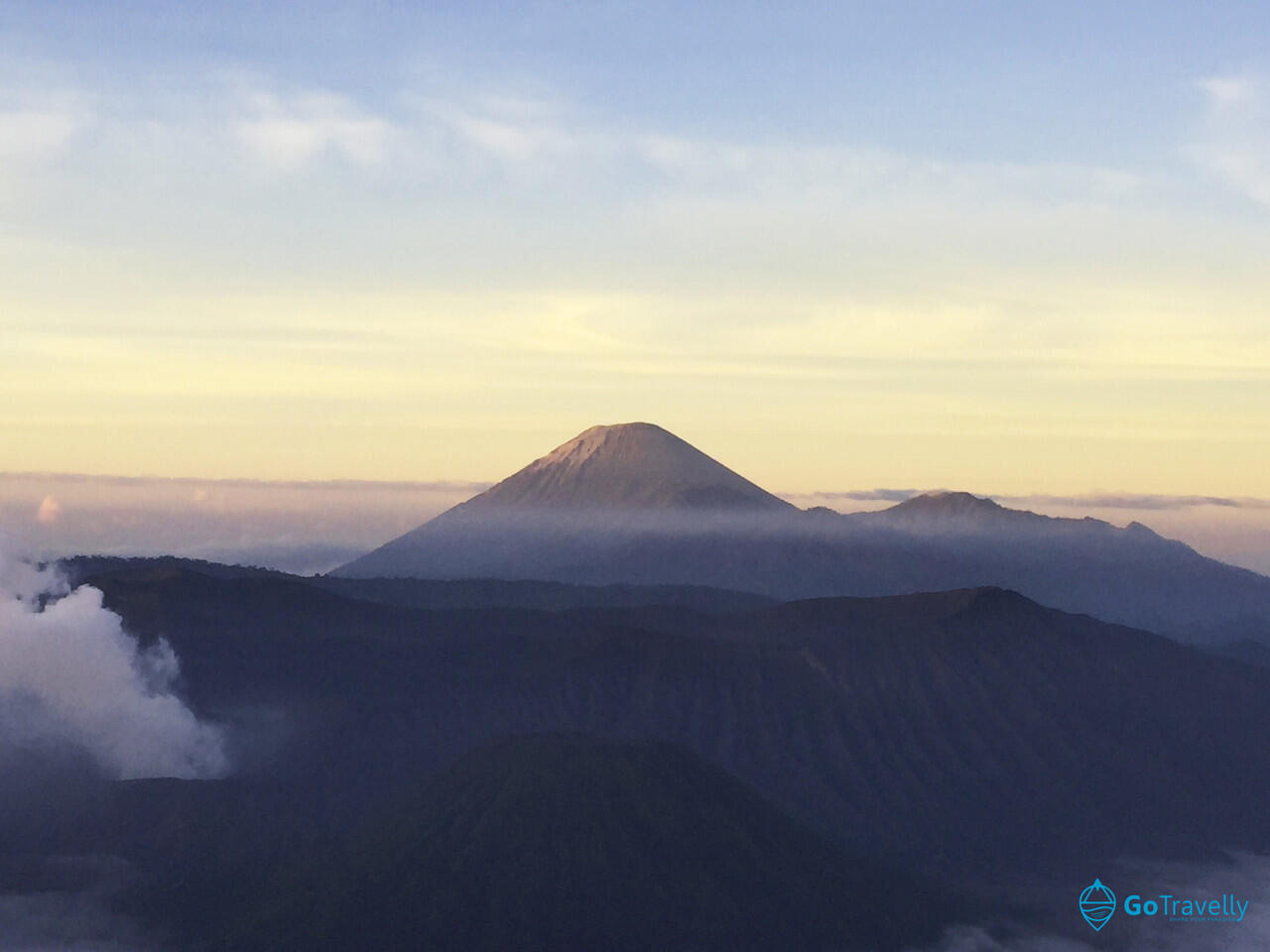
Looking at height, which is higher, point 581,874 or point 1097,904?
point 581,874

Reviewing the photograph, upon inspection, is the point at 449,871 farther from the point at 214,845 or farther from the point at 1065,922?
the point at 1065,922

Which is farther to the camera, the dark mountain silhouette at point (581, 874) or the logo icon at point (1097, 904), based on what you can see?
the logo icon at point (1097, 904)

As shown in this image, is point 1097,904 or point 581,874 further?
point 1097,904

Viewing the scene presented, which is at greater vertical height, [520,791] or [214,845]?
[520,791]

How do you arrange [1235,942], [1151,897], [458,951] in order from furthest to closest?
1. [1151,897]
2. [1235,942]
3. [458,951]

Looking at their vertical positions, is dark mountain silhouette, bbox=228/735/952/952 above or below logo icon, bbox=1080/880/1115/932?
above

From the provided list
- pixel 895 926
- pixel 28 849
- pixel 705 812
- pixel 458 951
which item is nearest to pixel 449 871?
pixel 458 951

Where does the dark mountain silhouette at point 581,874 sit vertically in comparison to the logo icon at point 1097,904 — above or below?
above

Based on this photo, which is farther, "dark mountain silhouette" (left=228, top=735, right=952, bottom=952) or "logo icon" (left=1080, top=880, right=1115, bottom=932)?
"logo icon" (left=1080, top=880, right=1115, bottom=932)
